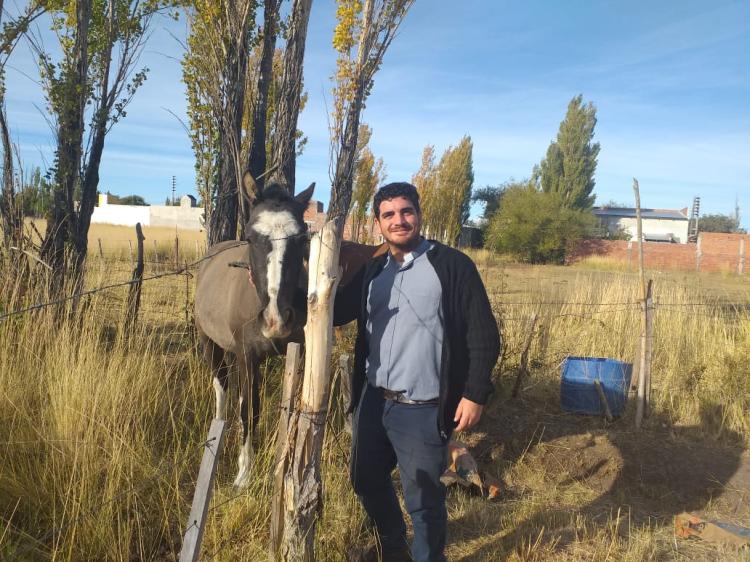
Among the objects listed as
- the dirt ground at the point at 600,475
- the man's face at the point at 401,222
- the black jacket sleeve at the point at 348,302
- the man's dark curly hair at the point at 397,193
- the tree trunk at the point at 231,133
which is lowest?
the dirt ground at the point at 600,475

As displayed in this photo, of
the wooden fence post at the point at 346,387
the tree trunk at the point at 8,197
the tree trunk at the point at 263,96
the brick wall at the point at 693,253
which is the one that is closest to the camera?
the wooden fence post at the point at 346,387

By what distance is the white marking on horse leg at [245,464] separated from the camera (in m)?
3.19

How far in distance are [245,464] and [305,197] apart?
192 centimetres

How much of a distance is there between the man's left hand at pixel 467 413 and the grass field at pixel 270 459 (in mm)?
1025

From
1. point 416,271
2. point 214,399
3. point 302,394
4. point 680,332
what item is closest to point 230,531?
point 302,394

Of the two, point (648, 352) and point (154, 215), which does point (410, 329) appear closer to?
point (648, 352)

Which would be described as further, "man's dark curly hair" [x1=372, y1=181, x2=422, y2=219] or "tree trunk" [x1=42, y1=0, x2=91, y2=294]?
"tree trunk" [x1=42, y1=0, x2=91, y2=294]

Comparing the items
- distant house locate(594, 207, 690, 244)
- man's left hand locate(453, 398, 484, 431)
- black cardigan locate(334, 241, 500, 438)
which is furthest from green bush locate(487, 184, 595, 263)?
distant house locate(594, 207, 690, 244)

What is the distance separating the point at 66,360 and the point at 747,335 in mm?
7491

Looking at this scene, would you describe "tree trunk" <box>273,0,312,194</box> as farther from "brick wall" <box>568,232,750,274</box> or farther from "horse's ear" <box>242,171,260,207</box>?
"brick wall" <box>568,232,750,274</box>

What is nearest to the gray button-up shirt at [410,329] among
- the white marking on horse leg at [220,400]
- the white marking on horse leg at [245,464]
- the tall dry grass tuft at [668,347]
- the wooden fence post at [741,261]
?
the white marking on horse leg at [245,464]

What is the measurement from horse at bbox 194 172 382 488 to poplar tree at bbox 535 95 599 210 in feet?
139

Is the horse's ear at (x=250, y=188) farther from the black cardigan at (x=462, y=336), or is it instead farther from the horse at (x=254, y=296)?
the black cardigan at (x=462, y=336)

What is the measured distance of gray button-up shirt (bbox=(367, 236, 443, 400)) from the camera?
2430 millimetres
